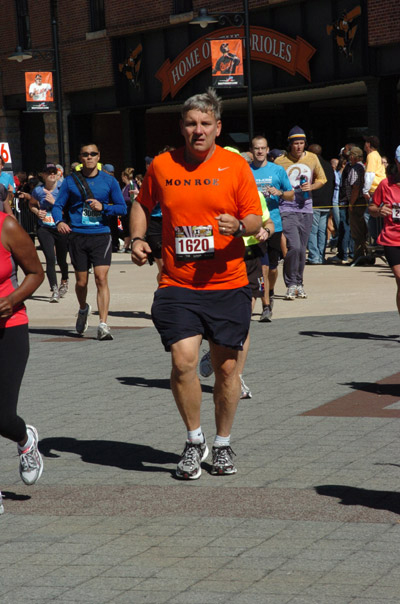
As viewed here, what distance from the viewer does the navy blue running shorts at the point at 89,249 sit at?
39.1 ft

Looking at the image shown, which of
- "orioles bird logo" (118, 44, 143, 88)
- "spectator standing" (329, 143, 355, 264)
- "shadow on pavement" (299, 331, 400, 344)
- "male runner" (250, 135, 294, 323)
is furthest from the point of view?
"orioles bird logo" (118, 44, 143, 88)

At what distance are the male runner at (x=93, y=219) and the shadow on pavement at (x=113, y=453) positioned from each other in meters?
4.56

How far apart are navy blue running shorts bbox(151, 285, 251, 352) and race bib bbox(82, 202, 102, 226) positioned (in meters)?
5.81

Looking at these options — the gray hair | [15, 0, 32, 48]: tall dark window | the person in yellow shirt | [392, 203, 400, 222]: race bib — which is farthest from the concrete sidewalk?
[15, 0, 32, 48]: tall dark window

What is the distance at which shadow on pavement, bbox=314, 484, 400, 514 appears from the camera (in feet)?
18.1

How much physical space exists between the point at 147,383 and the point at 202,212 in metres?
3.43

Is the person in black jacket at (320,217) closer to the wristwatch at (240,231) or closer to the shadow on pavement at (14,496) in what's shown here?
the wristwatch at (240,231)

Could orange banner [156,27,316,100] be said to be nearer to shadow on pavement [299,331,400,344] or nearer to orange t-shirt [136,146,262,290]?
shadow on pavement [299,331,400,344]

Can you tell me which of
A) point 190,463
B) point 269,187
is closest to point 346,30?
point 269,187

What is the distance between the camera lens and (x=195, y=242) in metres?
6.07

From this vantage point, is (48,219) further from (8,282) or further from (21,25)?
(21,25)

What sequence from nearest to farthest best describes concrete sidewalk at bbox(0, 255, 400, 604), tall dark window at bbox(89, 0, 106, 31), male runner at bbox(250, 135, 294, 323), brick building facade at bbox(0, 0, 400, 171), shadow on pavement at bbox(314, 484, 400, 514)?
concrete sidewalk at bbox(0, 255, 400, 604), shadow on pavement at bbox(314, 484, 400, 514), male runner at bbox(250, 135, 294, 323), brick building facade at bbox(0, 0, 400, 171), tall dark window at bbox(89, 0, 106, 31)

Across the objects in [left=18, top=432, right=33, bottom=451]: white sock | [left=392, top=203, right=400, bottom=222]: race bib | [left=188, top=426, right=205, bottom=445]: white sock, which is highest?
[left=392, top=203, right=400, bottom=222]: race bib

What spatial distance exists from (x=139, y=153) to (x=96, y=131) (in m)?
2.48
